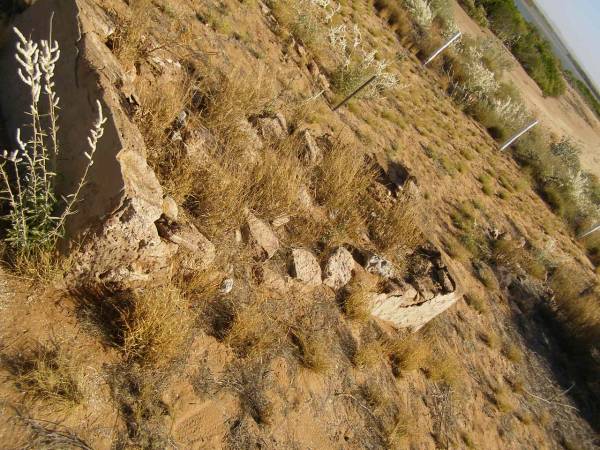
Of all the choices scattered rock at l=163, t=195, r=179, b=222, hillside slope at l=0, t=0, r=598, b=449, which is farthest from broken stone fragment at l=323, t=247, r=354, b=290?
scattered rock at l=163, t=195, r=179, b=222

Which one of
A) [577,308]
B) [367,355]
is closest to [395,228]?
[367,355]

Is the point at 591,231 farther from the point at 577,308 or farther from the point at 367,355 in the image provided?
the point at 367,355

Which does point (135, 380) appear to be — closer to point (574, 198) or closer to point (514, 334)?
point (514, 334)

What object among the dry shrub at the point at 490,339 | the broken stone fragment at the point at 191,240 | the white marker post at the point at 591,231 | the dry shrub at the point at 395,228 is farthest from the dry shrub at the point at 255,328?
the white marker post at the point at 591,231

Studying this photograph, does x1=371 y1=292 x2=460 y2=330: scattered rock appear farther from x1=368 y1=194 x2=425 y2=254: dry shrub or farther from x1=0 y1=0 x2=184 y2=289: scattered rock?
x1=0 y1=0 x2=184 y2=289: scattered rock

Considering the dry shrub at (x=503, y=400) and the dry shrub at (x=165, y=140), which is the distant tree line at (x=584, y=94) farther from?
the dry shrub at (x=165, y=140)

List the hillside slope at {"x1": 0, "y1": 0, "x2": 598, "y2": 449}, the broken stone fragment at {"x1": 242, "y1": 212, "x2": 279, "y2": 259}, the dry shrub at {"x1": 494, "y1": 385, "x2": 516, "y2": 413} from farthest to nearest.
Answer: the dry shrub at {"x1": 494, "y1": 385, "x2": 516, "y2": 413}, the broken stone fragment at {"x1": 242, "y1": 212, "x2": 279, "y2": 259}, the hillside slope at {"x1": 0, "y1": 0, "x2": 598, "y2": 449}
